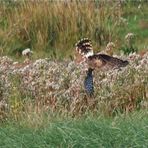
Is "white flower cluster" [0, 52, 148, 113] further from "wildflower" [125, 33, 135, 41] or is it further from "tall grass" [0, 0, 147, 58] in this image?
"tall grass" [0, 0, 147, 58]

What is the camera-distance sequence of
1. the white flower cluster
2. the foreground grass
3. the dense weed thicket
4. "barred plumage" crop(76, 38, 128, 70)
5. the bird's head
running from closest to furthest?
1. the foreground grass
2. the dense weed thicket
3. the white flower cluster
4. the bird's head
5. "barred plumage" crop(76, 38, 128, 70)

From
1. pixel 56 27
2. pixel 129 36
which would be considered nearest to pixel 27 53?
pixel 56 27

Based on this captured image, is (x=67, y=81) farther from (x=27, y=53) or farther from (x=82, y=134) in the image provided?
(x=27, y=53)

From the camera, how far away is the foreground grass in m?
6.65

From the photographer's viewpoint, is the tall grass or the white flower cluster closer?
the white flower cluster

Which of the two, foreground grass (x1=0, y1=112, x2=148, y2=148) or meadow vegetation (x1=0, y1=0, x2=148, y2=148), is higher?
meadow vegetation (x1=0, y1=0, x2=148, y2=148)

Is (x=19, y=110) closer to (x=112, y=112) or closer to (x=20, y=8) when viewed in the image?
(x=112, y=112)

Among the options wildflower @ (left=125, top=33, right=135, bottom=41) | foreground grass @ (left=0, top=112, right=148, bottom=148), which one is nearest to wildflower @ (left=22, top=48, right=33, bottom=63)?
wildflower @ (left=125, top=33, right=135, bottom=41)

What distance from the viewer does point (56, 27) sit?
12.6 m

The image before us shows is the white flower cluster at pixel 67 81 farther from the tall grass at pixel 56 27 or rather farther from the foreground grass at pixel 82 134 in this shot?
the tall grass at pixel 56 27

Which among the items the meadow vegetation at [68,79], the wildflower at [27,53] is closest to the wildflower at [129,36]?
the meadow vegetation at [68,79]

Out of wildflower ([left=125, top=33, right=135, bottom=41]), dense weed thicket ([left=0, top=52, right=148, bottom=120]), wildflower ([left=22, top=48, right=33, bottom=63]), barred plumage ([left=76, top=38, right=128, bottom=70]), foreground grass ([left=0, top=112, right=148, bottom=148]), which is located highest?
wildflower ([left=125, top=33, right=135, bottom=41])

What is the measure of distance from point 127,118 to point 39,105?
4.31ft

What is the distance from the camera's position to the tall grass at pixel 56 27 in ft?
40.5
